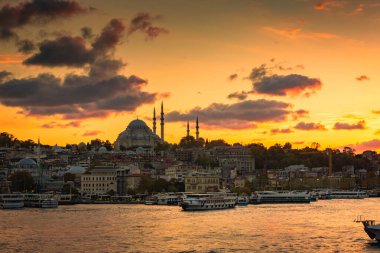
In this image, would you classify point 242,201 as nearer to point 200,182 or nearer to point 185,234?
point 200,182

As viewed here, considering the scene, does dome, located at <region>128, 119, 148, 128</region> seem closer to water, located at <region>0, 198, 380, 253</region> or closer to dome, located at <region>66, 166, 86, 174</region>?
dome, located at <region>66, 166, 86, 174</region>

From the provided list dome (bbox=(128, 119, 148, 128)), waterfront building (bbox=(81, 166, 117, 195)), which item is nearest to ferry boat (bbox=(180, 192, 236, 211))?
waterfront building (bbox=(81, 166, 117, 195))

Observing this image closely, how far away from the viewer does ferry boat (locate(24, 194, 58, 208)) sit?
203 ft

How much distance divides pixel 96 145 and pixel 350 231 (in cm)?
10029

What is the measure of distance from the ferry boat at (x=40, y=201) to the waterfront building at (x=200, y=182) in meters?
16.8

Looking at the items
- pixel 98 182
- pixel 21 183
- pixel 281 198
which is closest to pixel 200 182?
pixel 281 198

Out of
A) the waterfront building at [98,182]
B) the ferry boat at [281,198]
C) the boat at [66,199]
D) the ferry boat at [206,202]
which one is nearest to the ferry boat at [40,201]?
the boat at [66,199]

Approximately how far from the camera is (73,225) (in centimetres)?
3828

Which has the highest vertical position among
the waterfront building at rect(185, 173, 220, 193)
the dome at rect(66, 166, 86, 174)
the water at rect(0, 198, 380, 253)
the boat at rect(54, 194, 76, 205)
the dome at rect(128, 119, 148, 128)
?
the dome at rect(128, 119, 148, 128)

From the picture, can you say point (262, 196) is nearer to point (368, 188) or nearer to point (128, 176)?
point (128, 176)

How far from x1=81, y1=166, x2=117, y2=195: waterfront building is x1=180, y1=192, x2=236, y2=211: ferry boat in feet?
76.8

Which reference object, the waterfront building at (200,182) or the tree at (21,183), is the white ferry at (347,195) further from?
the tree at (21,183)

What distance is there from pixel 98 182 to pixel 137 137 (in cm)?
4228

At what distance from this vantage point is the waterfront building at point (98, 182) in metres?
79.5
